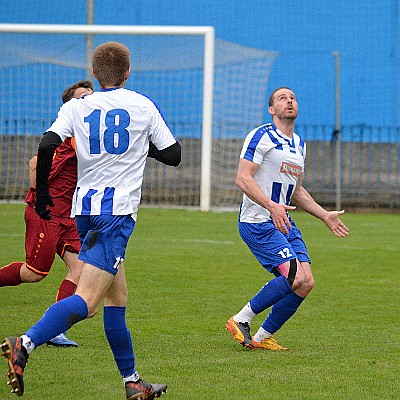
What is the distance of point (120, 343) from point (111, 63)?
57.6 inches

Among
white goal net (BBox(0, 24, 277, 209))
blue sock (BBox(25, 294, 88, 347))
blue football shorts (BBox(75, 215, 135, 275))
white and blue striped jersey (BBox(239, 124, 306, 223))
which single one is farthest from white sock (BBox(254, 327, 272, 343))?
white goal net (BBox(0, 24, 277, 209))

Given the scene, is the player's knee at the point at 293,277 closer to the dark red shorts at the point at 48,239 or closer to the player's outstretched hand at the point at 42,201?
the dark red shorts at the point at 48,239

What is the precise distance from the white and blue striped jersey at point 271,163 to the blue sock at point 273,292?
19.6 inches

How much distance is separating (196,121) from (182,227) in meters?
5.01

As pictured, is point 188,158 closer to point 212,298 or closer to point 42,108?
point 42,108

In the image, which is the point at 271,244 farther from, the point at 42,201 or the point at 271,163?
the point at 42,201

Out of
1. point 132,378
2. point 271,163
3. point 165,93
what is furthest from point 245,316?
point 165,93

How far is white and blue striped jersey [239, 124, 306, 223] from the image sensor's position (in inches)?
296

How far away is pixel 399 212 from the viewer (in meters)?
21.5

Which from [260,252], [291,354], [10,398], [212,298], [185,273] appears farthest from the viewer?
[185,273]

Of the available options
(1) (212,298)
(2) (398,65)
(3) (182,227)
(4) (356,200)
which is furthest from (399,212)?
(1) (212,298)

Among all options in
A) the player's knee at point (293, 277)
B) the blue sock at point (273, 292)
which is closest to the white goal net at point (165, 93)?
the blue sock at point (273, 292)

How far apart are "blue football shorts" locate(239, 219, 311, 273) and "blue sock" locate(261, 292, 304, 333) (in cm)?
25

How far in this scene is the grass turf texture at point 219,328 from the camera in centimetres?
593
